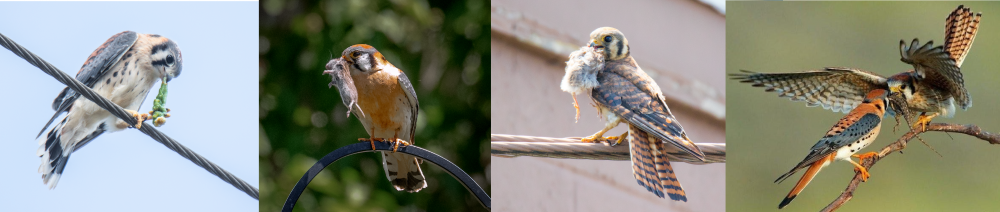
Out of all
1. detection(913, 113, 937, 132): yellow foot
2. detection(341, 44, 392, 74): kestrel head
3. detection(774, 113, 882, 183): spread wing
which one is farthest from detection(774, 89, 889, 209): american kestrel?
detection(341, 44, 392, 74): kestrel head

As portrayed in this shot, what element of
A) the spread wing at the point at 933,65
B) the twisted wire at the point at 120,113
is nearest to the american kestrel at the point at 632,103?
the spread wing at the point at 933,65

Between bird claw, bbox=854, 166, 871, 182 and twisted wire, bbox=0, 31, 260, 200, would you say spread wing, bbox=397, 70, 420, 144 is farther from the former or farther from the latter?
bird claw, bbox=854, 166, 871, 182

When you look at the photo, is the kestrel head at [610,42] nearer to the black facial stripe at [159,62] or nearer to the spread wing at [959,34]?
the spread wing at [959,34]

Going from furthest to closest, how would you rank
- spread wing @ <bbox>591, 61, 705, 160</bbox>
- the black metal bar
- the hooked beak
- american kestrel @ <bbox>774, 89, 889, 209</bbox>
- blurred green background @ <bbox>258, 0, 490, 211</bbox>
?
blurred green background @ <bbox>258, 0, 490, 211</bbox>, the hooked beak, american kestrel @ <bbox>774, 89, 889, 209</bbox>, spread wing @ <bbox>591, 61, 705, 160</bbox>, the black metal bar

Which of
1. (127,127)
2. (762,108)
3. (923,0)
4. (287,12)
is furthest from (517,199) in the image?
(923,0)

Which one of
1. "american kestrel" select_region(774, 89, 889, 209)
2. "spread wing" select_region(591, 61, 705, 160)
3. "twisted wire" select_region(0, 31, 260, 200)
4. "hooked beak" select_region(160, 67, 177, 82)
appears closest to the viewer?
"twisted wire" select_region(0, 31, 260, 200)

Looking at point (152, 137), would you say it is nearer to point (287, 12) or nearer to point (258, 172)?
point (258, 172)

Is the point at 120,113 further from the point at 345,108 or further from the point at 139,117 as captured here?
the point at 345,108
